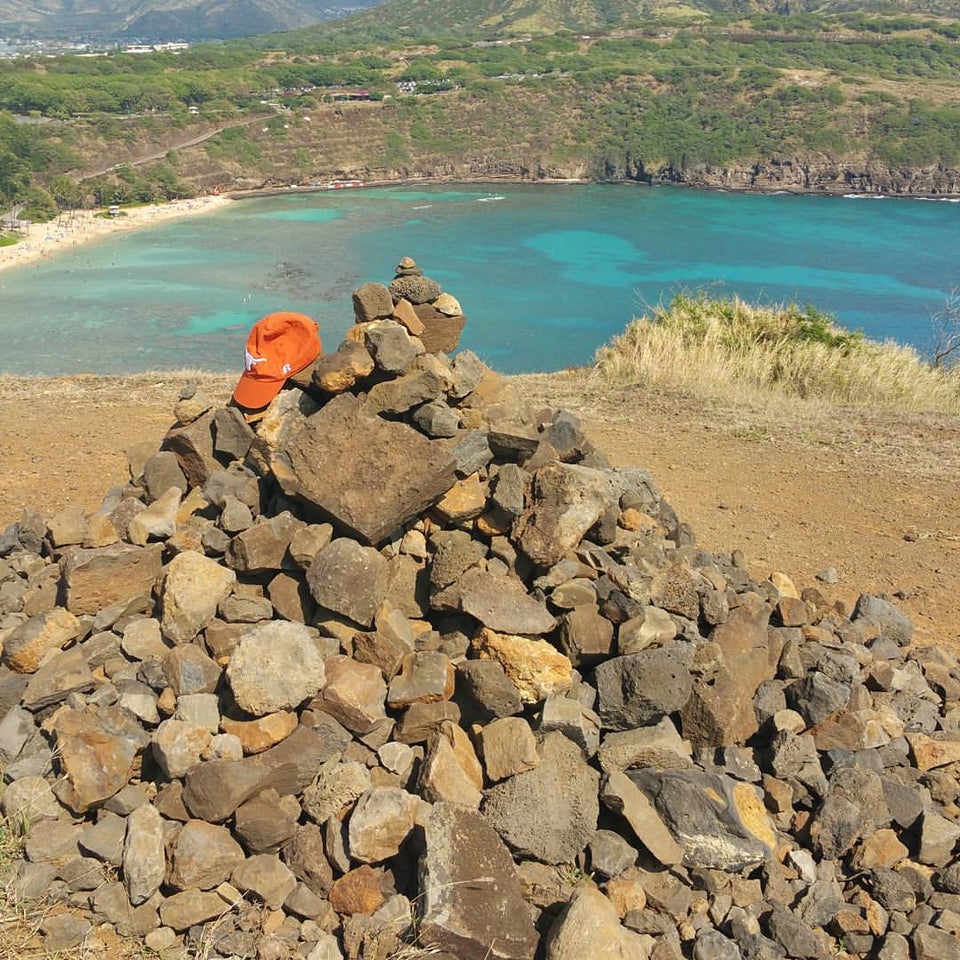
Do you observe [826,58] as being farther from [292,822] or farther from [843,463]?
[292,822]

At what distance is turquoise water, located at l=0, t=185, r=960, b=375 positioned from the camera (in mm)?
34625

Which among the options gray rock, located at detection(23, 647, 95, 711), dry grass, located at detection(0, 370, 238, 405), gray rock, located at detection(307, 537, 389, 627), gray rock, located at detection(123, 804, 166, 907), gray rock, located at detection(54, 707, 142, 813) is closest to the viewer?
gray rock, located at detection(123, 804, 166, 907)

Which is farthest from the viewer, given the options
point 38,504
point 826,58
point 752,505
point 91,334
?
point 826,58

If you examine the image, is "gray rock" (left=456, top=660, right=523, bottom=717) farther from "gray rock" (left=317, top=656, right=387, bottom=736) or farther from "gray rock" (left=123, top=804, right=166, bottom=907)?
"gray rock" (left=123, top=804, right=166, bottom=907)

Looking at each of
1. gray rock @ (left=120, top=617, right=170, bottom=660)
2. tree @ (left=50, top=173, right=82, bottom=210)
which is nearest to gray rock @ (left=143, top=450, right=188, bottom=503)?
gray rock @ (left=120, top=617, right=170, bottom=660)

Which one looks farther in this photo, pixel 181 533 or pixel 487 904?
pixel 181 533

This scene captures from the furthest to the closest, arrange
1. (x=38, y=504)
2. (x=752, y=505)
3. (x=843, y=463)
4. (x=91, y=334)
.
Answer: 1. (x=91, y=334)
2. (x=843, y=463)
3. (x=752, y=505)
4. (x=38, y=504)

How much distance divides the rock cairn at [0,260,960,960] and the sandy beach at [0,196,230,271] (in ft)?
152

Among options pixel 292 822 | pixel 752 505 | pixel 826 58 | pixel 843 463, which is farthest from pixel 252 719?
pixel 826 58

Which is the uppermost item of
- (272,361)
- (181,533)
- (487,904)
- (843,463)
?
(272,361)

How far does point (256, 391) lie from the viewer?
18.6 feet

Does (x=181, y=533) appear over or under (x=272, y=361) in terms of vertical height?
under

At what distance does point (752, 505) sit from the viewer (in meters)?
8.30

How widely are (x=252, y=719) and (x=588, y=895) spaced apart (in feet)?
5.46
